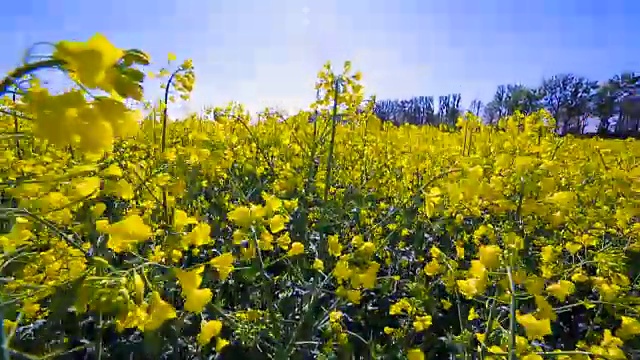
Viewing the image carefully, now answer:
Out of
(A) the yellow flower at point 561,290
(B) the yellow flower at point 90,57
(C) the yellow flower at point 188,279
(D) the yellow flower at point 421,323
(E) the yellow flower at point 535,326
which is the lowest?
(D) the yellow flower at point 421,323

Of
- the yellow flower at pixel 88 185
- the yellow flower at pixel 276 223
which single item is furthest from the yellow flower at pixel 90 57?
the yellow flower at pixel 276 223

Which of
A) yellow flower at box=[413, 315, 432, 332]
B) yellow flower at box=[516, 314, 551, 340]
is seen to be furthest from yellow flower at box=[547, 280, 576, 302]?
yellow flower at box=[413, 315, 432, 332]

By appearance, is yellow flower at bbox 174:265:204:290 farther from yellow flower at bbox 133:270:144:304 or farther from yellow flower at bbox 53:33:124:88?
yellow flower at bbox 53:33:124:88

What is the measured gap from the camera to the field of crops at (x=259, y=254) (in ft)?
2.46

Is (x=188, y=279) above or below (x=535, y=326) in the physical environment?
above

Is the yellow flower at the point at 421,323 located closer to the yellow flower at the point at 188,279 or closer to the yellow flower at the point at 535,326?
the yellow flower at the point at 535,326

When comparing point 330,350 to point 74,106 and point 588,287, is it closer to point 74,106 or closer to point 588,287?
point 74,106

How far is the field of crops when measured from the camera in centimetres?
75

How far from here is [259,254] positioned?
68.4 inches

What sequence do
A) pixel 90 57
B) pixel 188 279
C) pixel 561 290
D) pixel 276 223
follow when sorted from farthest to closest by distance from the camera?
pixel 276 223 < pixel 561 290 < pixel 188 279 < pixel 90 57

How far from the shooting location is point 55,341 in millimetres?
2160

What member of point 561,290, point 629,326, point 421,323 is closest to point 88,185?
point 561,290

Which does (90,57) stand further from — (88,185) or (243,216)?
(243,216)

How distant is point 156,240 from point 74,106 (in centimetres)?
187
